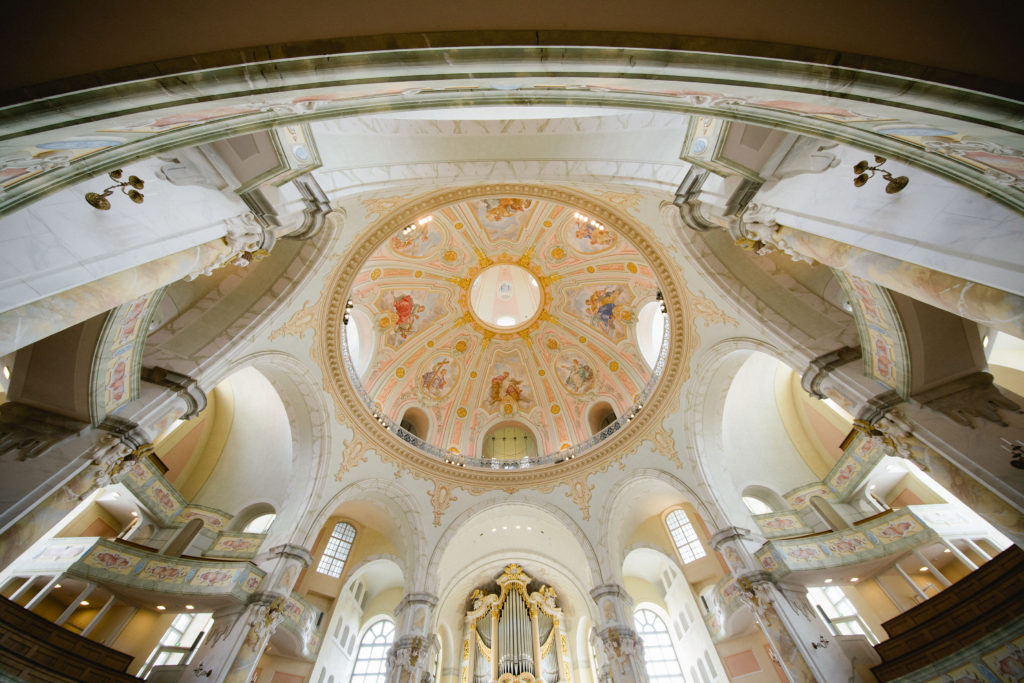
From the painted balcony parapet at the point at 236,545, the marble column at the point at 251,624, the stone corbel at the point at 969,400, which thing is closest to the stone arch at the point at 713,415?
the stone corbel at the point at 969,400

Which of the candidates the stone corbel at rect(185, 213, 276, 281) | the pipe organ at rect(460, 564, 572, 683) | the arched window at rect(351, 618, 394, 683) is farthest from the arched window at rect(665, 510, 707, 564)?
the stone corbel at rect(185, 213, 276, 281)

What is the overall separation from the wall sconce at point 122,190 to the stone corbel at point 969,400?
10608mm

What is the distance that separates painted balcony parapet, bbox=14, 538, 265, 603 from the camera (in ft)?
30.1

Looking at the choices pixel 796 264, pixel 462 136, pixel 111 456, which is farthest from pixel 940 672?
pixel 111 456

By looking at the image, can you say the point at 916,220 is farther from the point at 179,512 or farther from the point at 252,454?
the point at 179,512

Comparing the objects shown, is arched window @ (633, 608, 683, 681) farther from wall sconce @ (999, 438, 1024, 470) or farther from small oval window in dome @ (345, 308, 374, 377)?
small oval window in dome @ (345, 308, 374, 377)

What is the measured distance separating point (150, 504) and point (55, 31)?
1282 centimetres

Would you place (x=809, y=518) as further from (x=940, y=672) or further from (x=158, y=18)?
(x=158, y=18)

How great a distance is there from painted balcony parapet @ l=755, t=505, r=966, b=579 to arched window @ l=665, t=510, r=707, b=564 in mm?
4057

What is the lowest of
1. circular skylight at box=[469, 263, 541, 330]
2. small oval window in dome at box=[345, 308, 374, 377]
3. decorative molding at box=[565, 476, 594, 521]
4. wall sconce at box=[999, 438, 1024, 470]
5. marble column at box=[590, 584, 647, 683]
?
wall sconce at box=[999, 438, 1024, 470]

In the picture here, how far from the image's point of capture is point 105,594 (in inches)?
388

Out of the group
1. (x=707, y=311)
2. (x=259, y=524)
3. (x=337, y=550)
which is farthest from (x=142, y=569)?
(x=707, y=311)

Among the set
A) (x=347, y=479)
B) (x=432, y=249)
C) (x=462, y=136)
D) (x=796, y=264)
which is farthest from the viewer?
(x=432, y=249)

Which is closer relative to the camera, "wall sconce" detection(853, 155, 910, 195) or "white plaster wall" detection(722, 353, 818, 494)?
"wall sconce" detection(853, 155, 910, 195)
